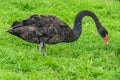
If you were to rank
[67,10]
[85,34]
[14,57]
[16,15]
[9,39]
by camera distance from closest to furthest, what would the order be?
[14,57]
[9,39]
[85,34]
[16,15]
[67,10]

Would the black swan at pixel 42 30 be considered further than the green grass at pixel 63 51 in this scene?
Yes

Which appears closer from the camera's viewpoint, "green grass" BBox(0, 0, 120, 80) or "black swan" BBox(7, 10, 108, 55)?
"green grass" BBox(0, 0, 120, 80)

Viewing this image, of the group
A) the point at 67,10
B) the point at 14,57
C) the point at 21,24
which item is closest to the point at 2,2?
the point at 67,10

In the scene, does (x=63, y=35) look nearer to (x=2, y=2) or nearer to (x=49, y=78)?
(x=49, y=78)

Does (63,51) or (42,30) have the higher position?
(42,30)

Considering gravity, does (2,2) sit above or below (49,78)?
above

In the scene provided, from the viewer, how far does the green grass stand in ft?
22.4

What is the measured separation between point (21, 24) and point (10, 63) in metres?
0.93

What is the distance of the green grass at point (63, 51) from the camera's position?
683 centimetres

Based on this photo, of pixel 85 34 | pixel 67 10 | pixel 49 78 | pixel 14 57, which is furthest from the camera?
pixel 67 10

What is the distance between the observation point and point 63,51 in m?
8.09

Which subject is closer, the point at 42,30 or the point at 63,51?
the point at 42,30

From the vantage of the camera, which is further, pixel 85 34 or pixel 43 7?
pixel 43 7

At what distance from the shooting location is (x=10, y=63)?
6.96m
